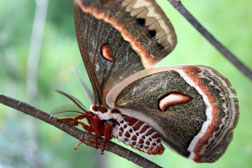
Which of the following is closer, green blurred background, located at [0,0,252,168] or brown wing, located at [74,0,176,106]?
brown wing, located at [74,0,176,106]

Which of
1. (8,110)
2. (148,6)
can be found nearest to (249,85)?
(148,6)

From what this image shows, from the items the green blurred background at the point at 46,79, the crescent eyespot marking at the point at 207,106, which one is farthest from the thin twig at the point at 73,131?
the green blurred background at the point at 46,79

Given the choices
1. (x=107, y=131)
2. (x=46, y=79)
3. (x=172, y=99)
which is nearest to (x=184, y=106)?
(x=172, y=99)

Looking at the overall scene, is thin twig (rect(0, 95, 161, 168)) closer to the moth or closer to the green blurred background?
the moth

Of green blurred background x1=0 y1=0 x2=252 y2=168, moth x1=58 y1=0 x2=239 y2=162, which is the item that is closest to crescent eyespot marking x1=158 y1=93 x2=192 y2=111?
moth x1=58 y1=0 x2=239 y2=162

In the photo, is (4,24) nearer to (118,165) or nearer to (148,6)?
(118,165)
